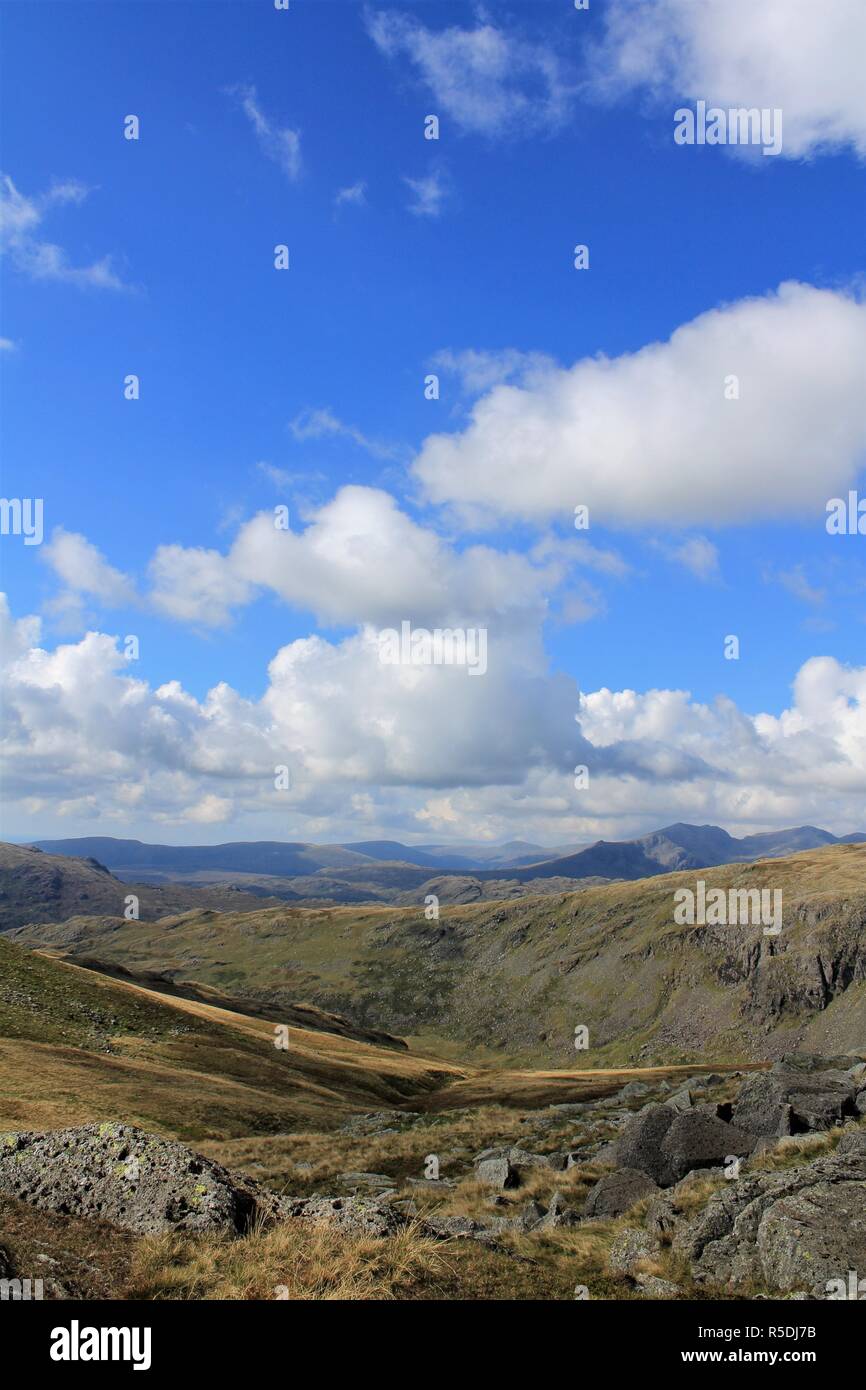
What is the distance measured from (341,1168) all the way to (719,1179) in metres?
18.0

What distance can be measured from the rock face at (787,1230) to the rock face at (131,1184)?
9.84m

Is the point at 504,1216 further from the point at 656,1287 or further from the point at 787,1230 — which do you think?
the point at 787,1230

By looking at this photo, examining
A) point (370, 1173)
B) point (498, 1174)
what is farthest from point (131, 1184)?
point (370, 1173)

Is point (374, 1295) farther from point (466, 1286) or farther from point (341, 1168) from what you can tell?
point (341, 1168)

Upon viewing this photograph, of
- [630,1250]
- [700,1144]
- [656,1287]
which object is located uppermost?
[656,1287]

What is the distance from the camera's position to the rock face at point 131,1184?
13.4 metres

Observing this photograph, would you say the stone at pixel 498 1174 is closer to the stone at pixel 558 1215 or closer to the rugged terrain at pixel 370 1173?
the rugged terrain at pixel 370 1173

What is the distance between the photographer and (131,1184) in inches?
559

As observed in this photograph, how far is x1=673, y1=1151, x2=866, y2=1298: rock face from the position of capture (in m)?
14.0

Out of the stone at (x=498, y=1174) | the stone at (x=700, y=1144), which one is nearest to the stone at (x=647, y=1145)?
the stone at (x=700, y=1144)

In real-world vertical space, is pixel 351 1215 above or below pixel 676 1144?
above

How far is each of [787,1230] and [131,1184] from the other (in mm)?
13436

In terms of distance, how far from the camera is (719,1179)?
22219mm

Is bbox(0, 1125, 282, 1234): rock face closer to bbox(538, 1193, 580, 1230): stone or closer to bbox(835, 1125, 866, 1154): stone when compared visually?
bbox(538, 1193, 580, 1230): stone
